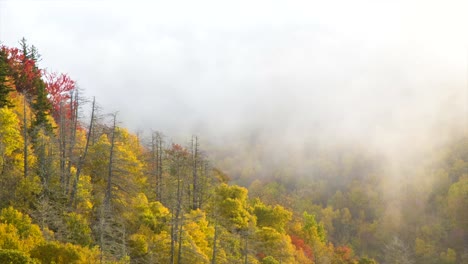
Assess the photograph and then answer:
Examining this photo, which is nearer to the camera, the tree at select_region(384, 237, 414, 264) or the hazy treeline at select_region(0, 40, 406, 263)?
the hazy treeline at select_region(0, 40, 406, 263)

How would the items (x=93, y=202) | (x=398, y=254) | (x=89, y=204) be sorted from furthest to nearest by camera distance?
(x=398, y=254), (x=93, y=202), (x=89, y=204)

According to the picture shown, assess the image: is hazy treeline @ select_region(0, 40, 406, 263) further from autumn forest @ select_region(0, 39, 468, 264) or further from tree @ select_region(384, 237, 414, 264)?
tree @ select_region(384, 237, 414, 264)

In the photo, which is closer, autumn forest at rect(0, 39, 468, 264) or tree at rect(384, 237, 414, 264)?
autumn forest at rect(0, 39, 468, 264)

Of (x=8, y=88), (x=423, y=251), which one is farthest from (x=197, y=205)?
(x=423, y=251)

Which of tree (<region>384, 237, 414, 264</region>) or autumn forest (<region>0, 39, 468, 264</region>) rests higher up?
autumn forest (<region>0, 39, 468, 264</region>)

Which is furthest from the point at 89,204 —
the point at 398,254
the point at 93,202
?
the point at 398,254

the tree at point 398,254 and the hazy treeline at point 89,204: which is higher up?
the hazy treeline at point 89,204

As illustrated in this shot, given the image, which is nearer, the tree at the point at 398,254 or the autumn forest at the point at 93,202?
the autumn forest at the point at 93,202

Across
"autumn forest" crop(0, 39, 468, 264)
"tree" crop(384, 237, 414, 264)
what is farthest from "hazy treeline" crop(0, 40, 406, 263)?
"tree" crop(384, 237, 414, 264)

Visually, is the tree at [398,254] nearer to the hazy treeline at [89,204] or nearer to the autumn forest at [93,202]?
the autumn forest at [93,202]

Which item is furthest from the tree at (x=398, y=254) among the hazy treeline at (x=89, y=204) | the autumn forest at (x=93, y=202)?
the hazy treeline at (x=89, y=204)

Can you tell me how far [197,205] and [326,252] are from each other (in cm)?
3357

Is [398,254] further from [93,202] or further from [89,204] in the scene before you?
[89,204]

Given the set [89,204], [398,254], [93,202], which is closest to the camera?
[89,204]
